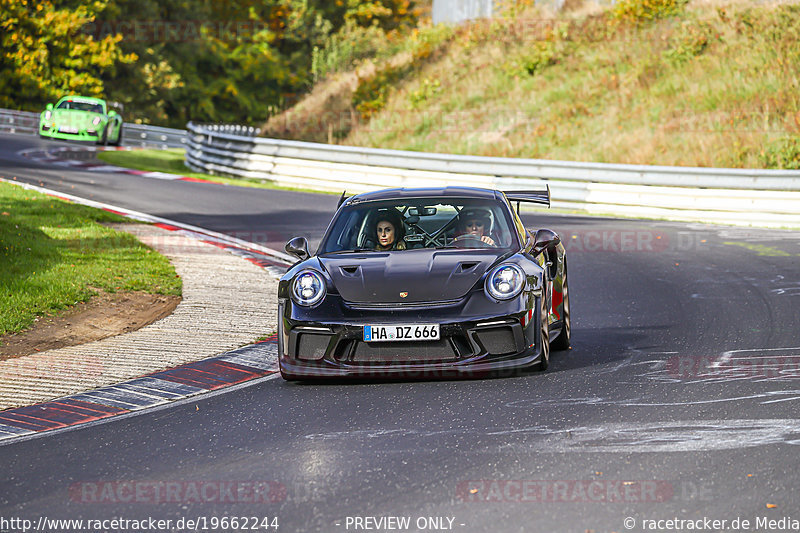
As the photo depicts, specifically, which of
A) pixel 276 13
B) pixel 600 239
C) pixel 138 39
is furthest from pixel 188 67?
pixel 600 239

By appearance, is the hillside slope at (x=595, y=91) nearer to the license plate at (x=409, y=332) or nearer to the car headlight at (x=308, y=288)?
the car headlight at (x=308, y=288)

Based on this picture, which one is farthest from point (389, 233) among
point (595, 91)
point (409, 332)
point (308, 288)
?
point (595, 91)

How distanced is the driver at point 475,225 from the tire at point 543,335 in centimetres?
84

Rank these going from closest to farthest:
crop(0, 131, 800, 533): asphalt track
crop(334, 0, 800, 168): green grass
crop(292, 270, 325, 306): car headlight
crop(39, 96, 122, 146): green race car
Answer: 1. crop(0, 131, 800, 533): asphalt track
2. crop(292, 270, 325, 306): car headlight
3. crop(334, 0, 800, 168): green grass
4. crop(39, 96, 122, 146): green race car

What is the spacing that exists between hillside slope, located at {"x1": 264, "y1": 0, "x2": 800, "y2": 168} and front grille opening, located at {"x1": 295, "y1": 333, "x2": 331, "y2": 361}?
1832 cm

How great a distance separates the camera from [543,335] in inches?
310

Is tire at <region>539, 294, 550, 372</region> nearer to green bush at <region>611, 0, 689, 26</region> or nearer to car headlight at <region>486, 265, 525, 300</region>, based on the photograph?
car headlight at <region>486, 265, 525, 300</region>

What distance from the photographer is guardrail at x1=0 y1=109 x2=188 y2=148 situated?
4091 centimetres

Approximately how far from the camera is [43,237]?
48.8ft

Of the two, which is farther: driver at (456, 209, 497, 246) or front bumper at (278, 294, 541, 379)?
driver at (456, 209, 497, 246)

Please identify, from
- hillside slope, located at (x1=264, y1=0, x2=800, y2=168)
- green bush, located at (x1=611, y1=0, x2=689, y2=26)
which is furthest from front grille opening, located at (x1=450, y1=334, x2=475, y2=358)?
green bush, located at (x1=611, y1=0, x2=689, y2=26)

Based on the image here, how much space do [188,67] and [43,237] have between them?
140ft

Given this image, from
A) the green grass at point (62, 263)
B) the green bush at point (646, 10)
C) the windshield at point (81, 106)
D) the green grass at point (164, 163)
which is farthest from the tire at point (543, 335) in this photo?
the windshield at point (81, 106)

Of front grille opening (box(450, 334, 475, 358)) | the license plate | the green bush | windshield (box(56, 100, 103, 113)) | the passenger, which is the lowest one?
front grille opening (box(450, 334, 475, 358))
